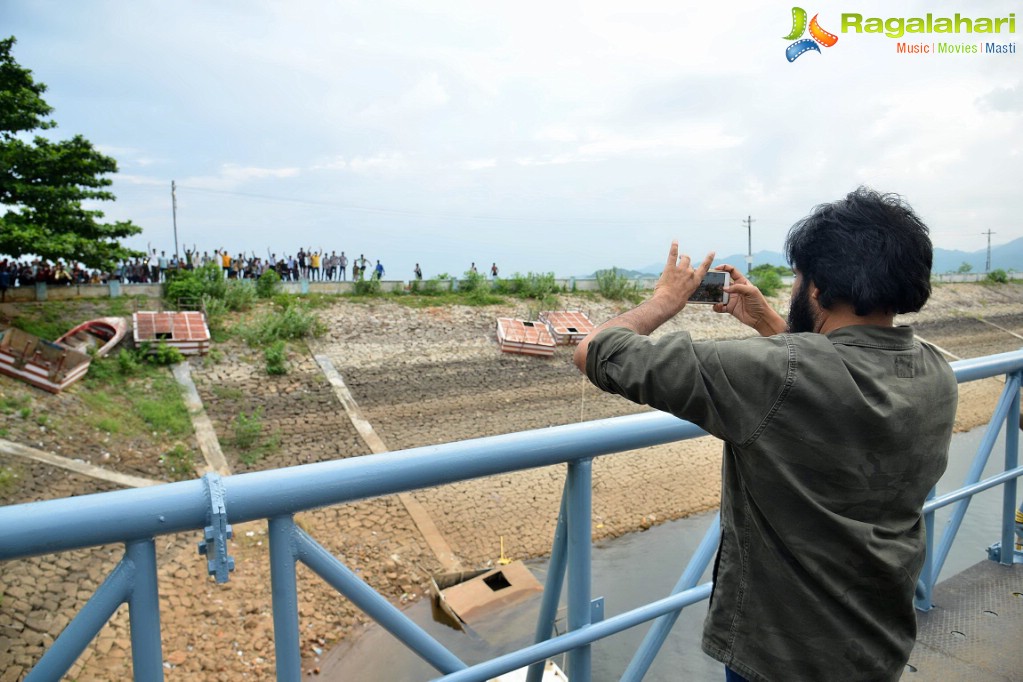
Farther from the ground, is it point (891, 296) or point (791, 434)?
point (891, 296)

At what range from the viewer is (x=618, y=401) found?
750 inches

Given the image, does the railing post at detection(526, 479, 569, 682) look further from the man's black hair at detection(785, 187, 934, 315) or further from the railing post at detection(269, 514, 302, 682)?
the man's black hair at detection(785, 187, 934, 315)

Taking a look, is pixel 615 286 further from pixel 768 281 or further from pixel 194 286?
pixel 194 286

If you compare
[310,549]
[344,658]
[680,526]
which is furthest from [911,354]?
[680,526]

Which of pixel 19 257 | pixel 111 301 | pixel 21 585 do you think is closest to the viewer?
pixel 21 585

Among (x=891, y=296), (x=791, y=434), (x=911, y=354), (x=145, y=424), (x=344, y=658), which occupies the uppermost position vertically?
(x=891, y=296)

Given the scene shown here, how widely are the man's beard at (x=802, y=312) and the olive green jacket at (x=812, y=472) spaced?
0.34 ft

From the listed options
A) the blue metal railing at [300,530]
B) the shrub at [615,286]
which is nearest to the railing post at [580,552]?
the blue metal railing at [300,530]

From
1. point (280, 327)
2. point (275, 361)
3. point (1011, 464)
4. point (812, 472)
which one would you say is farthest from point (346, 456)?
point (812, 472)

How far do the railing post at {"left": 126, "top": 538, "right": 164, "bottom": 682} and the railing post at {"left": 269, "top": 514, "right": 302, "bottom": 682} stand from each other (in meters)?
0.20

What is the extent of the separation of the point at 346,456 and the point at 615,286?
46.4ft

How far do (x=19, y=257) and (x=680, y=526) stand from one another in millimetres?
14963

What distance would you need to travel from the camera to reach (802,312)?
1552 mm

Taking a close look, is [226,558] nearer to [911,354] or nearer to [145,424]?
[911,354]
